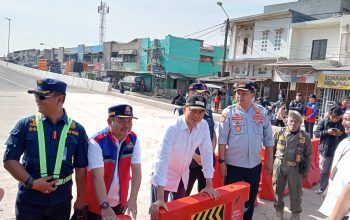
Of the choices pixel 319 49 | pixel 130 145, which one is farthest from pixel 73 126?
pixel 319 49

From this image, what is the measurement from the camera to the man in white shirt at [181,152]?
301 cm

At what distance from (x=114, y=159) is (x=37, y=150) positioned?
2.12 ft

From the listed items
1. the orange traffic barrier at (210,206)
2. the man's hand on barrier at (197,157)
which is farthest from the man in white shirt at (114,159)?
the man's hand on barrier at (197,157)

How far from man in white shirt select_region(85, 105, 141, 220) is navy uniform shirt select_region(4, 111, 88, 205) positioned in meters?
0.19

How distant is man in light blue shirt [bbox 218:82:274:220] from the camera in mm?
4000

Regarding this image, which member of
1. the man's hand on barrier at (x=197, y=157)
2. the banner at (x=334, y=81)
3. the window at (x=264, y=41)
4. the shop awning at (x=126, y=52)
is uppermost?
the window at (x=264, y=41)

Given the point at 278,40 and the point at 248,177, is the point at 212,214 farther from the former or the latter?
the point at 278,40

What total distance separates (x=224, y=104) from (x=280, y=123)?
12.6 metres

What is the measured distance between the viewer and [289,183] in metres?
4.59

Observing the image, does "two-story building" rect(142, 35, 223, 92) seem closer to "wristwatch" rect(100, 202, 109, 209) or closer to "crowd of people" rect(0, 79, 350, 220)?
"crowd of people" rect(0, 79, 350, 220)

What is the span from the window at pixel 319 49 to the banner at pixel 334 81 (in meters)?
4.32

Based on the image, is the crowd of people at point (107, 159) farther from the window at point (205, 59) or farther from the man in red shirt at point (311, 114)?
the window at point (205, 59)

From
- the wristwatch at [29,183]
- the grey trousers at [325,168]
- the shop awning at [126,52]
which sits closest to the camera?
the wristwatch at [29,183]

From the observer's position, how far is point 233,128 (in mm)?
4066
